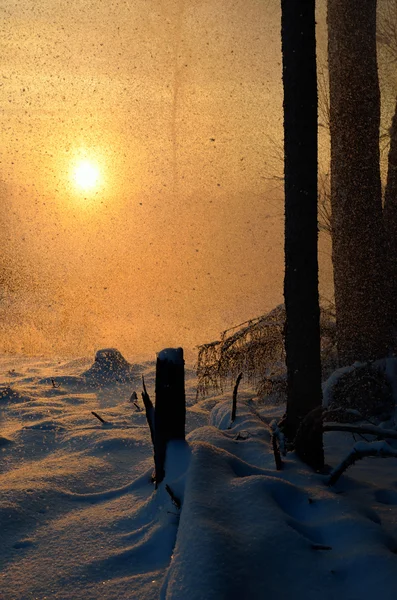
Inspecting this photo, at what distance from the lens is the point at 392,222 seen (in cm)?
581

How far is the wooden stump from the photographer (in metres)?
3.63

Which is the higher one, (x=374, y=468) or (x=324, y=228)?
(x=324, y=228)

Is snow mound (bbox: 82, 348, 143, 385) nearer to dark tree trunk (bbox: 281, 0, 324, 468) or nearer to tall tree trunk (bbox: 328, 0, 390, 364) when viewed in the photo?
tall tree trunk (bbox: 328, 0, 390, 364)

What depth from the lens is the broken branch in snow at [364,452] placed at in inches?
122

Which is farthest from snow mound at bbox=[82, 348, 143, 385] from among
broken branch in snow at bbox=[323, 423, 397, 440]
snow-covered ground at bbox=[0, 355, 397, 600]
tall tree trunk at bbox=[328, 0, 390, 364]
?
broken branch in snow at bbox=[323, 423, 397, 440]

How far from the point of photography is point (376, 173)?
587cm

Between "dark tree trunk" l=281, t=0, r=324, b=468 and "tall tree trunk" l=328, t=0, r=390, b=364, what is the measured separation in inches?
78.8

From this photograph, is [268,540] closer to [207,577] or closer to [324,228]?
[207,577]

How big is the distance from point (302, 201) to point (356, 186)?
2280mm

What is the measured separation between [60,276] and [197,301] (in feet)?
28.0

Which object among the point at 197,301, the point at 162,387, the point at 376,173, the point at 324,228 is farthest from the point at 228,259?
the point at 162,387

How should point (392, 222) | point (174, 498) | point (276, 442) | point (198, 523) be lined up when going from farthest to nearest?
point (392, 222), point (276, 442), point (174, 498), point (198, 523)

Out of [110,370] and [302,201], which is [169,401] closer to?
[302,201]

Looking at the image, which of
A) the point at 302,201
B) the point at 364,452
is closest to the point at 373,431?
the point at 364,452
